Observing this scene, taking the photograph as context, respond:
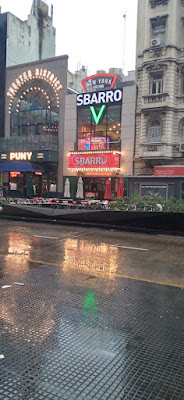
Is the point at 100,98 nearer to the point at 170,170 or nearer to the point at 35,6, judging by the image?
the point at 170,170

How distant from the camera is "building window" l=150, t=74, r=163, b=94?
24652 millimetres

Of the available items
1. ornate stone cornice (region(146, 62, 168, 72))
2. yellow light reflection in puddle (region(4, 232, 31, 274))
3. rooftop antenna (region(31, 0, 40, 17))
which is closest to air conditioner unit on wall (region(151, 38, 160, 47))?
ornate stone cornice (region(146, 62, 168, 72))

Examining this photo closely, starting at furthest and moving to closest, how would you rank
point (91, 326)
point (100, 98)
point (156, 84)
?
point (100, 98) → point (156, 84) → point (91, 326)

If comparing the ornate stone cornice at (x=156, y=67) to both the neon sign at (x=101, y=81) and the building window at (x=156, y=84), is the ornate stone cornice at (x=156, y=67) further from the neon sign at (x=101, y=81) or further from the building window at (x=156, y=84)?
the neon sign at (x=101, y=81)

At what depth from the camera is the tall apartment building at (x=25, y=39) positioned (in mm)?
33875

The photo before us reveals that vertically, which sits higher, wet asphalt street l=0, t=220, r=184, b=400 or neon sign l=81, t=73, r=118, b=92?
neon sign l=81, t=73, r=118, b=92

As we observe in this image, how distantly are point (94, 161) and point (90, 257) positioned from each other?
61.4ft

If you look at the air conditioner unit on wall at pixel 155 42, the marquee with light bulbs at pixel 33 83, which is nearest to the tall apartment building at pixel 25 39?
the marquee with light bulbs at pixel 33 83

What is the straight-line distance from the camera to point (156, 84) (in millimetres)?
24812

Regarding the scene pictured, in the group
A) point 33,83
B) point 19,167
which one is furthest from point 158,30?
point 19,167

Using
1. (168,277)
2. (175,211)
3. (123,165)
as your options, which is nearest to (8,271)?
(168,277)

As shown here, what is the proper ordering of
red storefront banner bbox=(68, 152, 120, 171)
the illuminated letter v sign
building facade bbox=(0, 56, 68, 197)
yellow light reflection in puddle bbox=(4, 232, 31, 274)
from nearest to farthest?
yellow light reflection in puddle bbox=(4, 232, 31, 274) < red storefront banner bbox=(68, 152, 120, 171) < the illuminated letter v sign < building facade bbox=(0, 56, 68, 197)

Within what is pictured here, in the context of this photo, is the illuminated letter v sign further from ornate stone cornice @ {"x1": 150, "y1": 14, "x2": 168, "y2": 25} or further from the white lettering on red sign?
ornate stone cornice @ {"x1": 150, "y1": 14, "x2": 168, "y2": 25}

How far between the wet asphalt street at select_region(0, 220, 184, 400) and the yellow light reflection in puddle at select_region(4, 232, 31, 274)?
0.09 feet
